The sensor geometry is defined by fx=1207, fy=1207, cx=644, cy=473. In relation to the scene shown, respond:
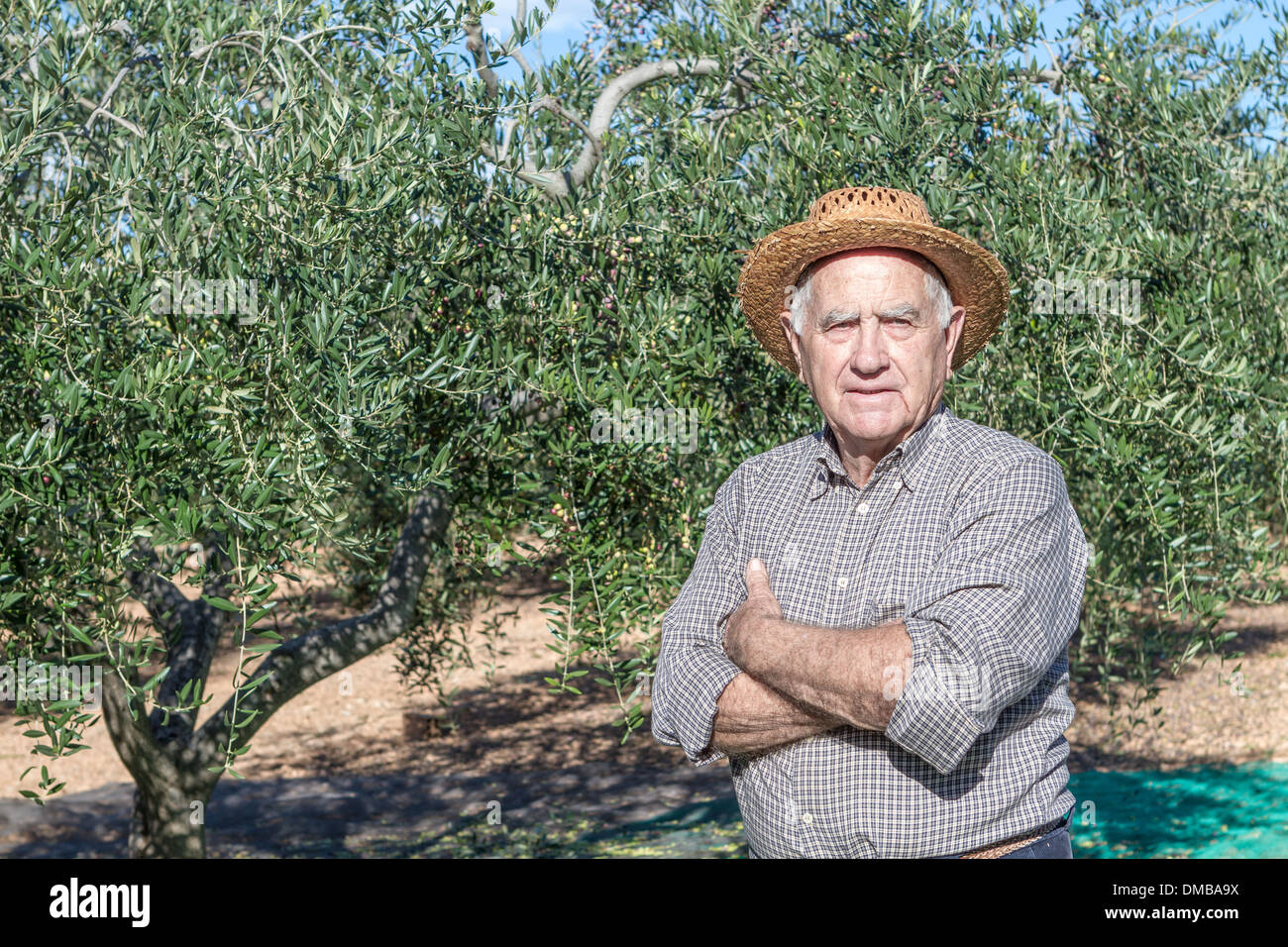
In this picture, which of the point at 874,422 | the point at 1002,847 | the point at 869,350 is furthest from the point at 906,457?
the point at 1002,847

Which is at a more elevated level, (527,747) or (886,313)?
(886,313)

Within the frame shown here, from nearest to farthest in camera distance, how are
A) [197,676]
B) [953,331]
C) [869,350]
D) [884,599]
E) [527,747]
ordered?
[884,599] → [869,350] → [953,331] → [197,676] → [527,747]

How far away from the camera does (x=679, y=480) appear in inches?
185

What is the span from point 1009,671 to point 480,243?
2801 millimetres

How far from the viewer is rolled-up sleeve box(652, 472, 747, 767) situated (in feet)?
8.61

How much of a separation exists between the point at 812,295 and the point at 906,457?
0.46 metres

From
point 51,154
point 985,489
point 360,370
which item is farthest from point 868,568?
point 51,154

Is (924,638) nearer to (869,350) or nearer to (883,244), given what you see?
(869,350)

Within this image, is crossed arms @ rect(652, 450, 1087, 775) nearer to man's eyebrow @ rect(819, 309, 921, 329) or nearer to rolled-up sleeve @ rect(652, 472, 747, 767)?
rolled-up sleeve @ rect(652, 472, 747, 767)

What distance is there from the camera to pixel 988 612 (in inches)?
90.5

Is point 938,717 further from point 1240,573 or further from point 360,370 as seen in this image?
point 1240,573

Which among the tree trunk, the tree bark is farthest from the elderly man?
the tree trunk

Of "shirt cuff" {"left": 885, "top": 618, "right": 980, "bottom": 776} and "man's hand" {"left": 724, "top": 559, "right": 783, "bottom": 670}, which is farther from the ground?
"man's hand" {"left": 724, "top": 559, "right": 783, "bottom": 670}

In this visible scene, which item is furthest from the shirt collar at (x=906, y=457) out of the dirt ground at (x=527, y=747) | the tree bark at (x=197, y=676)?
the dirt ground at (x=527, y=747)
